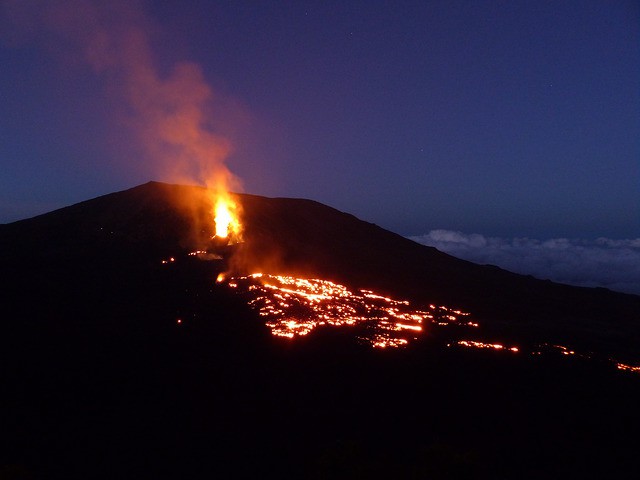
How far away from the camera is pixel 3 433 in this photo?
14570mm

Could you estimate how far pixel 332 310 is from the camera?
27.4 m

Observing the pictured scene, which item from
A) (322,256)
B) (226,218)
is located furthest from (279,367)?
(226,218)

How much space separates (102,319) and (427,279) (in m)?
25.0

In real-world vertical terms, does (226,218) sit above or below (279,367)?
Answer: above

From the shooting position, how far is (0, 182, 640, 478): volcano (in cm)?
1422

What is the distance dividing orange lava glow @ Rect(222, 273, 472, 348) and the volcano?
17cm

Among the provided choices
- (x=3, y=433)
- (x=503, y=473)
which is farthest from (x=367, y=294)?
(x=3, y=433)

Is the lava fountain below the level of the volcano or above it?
above

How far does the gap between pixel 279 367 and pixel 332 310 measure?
818 cm

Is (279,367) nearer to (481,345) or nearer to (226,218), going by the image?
(481,345)

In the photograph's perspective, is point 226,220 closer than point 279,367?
No

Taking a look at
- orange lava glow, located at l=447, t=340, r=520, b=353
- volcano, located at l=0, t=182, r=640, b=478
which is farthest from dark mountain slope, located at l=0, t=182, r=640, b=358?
orange lava glow, located at l=447, t=340, r=520, b=353

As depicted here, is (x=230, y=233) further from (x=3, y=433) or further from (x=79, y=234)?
(x=3, y=433)

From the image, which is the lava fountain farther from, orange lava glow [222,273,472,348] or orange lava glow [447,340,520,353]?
orange lava glow [447,340,520,353]
